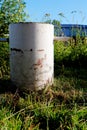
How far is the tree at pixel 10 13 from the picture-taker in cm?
780

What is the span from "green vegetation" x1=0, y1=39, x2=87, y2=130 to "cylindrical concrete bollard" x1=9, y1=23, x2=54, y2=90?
16 centimetres

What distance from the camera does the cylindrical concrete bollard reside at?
5543mm

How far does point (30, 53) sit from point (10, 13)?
8.38ft

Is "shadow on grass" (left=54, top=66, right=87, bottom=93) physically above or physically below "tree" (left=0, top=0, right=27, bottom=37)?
below

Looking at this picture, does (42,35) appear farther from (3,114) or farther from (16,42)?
(3,114)

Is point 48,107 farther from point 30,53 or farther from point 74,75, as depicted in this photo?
point 74,75

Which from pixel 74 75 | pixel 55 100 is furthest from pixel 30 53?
pixel 74 75

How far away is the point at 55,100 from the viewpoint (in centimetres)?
512

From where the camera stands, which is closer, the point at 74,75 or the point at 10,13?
the point at 74,75

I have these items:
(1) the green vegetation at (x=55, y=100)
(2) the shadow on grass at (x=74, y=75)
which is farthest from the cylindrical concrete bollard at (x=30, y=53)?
(2) the shadow on grass at (x=74, y=75)

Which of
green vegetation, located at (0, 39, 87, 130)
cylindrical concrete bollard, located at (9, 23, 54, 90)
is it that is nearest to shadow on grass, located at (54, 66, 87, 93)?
green vegetation, located at (0, 39, 87, 130)

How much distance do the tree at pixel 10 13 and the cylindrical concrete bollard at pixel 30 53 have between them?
212 cm

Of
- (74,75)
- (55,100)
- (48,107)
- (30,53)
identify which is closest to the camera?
(48,107)

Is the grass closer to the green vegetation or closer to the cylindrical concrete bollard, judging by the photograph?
the green vegetation
